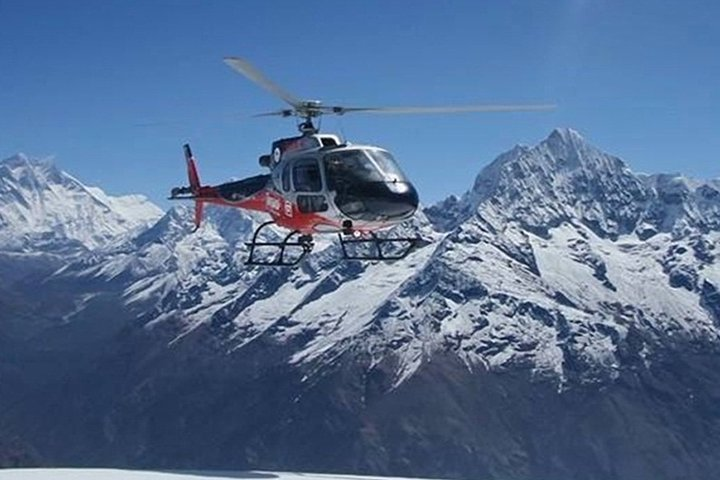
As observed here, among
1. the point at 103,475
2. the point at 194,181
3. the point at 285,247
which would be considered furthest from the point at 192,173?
the point at 103,475

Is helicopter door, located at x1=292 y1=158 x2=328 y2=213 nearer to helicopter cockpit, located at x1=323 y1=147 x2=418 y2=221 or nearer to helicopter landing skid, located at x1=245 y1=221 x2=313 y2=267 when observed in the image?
helicopter cockpit, located at x1=323 y1=147 x2=418 y2=221

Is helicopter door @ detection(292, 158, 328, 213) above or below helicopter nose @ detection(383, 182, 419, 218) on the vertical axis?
above

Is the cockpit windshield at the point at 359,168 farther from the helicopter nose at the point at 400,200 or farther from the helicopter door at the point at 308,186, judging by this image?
the helicopter door at the point at 308,186

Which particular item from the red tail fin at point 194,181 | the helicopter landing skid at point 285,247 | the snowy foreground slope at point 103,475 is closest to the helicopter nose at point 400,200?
the helicopter landing skid at point 285,247

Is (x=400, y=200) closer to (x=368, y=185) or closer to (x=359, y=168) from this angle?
(x=368, y=185)

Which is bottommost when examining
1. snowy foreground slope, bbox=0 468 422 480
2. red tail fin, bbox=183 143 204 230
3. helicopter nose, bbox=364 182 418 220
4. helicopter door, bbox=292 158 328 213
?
snowy foreground slope, bbox=0 468 422 480

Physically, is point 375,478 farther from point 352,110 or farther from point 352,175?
point 352,110

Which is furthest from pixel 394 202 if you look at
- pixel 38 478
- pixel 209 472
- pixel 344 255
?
pixel 38 478

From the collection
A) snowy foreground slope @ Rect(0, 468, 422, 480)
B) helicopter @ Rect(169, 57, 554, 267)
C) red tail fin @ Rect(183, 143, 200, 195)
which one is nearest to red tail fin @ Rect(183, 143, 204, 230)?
red tail fin @ Rect(183, 143, 200, 195)
